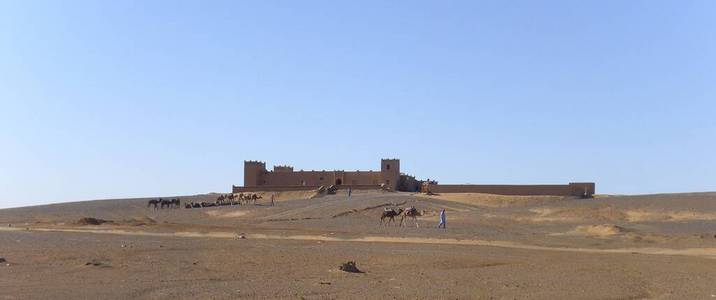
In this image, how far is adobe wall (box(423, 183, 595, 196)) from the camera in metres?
73.2

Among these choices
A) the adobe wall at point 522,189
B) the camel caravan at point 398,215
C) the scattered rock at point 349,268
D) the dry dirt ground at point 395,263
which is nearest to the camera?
the dry dirt ground at point 395,263

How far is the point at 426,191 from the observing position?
74750 mm

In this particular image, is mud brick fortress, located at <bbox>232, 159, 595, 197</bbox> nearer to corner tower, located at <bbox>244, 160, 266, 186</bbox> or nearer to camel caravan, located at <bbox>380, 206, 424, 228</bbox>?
corner tower, located at <bbox>244, 160, 266, 186</bbox>

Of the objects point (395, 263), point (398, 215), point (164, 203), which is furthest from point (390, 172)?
point (395, 263)

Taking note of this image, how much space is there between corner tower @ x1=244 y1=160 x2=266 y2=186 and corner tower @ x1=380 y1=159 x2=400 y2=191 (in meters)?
15.0

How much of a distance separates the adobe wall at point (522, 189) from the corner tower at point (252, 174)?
77.7ft

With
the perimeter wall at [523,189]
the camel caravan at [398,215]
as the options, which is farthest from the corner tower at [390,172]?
the camel caravan at [398,215]

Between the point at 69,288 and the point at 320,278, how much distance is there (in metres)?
5.22

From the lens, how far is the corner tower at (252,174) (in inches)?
3595

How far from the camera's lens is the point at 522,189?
73750 millimetres

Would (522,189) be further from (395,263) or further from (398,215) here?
(395,263)

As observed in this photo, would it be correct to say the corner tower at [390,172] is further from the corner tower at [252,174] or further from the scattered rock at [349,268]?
the scattered rock at [349,268]

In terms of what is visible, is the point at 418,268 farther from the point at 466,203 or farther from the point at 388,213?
the point at 466,203

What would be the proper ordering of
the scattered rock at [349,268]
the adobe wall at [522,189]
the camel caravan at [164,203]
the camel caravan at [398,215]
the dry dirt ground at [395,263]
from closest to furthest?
the dry dirt ground at [395,263], the scattered rock at [349,268], the camel caravan at [398,215], the camel caravan at [164,203], the adobe wall at [522,189]
